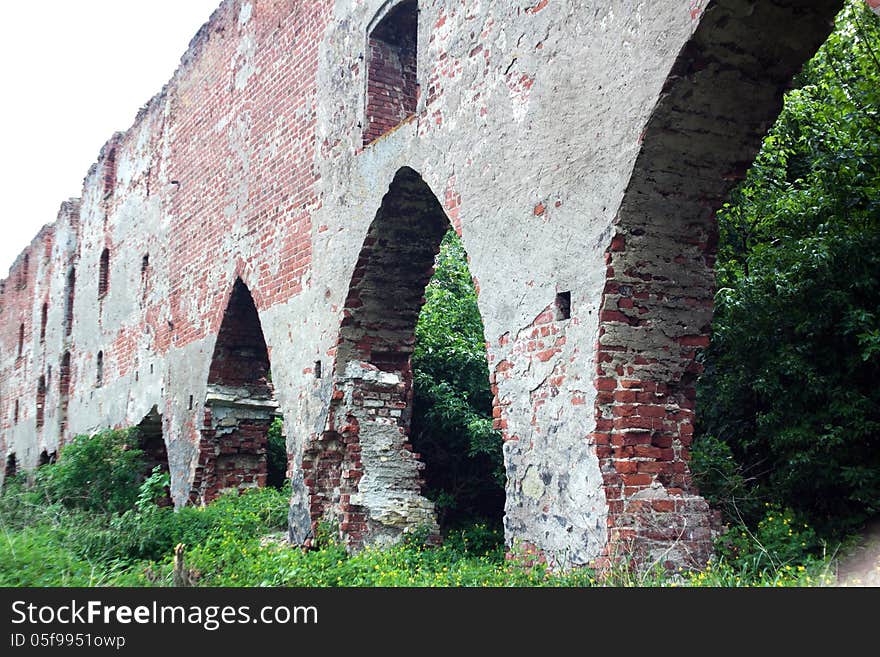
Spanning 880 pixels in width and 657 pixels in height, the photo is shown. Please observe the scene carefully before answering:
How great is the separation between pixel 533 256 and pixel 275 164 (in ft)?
15.9

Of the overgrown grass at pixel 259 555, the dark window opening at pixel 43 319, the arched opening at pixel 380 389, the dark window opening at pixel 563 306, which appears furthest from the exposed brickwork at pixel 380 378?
the dark window opening at pixel 43 319

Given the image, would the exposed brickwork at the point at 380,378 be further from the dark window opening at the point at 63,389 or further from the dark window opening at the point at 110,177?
the dark window opening at the point at 63,389

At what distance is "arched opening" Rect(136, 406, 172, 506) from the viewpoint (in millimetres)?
12508

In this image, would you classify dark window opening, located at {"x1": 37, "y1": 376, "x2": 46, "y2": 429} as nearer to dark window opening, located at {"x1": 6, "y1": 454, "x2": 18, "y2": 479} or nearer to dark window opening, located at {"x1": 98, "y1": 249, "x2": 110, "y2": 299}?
dark window opening, located at {"x1": 6, "y1": 454, "x2": 18, "y2": 479}

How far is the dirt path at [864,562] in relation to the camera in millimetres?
4779

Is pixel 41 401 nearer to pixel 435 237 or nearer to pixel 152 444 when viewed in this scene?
pixel 152 444

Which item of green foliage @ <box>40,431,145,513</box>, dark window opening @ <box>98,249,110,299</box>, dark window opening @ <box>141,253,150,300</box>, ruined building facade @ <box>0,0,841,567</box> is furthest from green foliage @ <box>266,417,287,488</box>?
dark window opening @ <box>98,249,110,299</box>

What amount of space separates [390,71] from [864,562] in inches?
228

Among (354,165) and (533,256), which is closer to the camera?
(533,256)

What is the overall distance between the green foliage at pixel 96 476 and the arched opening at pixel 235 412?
1.53 meters
